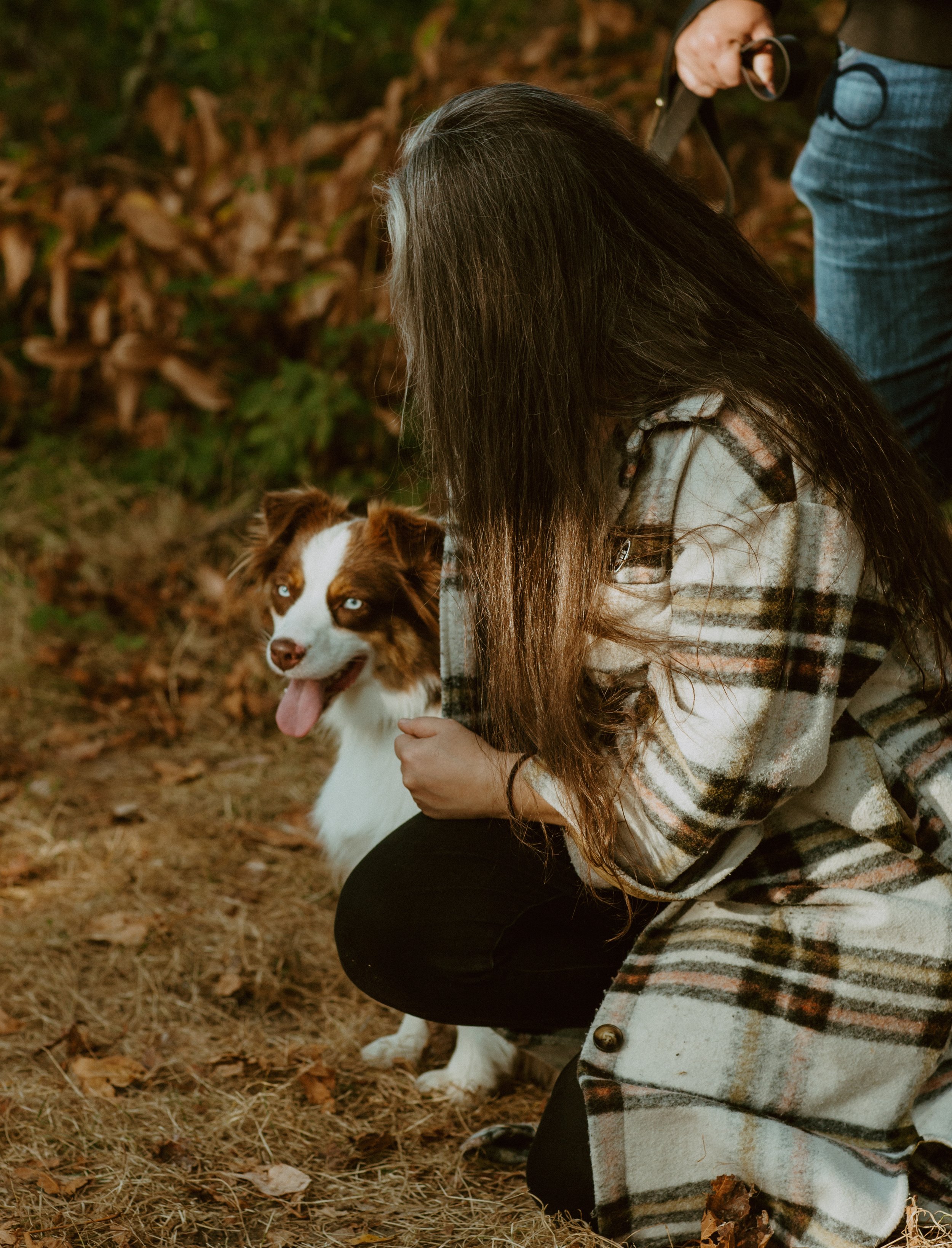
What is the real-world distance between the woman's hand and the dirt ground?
0.68 meters

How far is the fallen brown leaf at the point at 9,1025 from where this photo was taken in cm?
246

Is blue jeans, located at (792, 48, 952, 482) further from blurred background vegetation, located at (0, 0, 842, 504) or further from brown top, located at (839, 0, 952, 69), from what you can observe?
blurred background vegetation, located at (0, 0, 842, 504)

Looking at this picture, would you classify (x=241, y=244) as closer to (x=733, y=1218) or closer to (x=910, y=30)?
(x=910, y=30)

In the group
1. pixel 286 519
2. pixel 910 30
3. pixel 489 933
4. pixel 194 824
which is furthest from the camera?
pixel 194 824

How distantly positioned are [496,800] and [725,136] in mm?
4852

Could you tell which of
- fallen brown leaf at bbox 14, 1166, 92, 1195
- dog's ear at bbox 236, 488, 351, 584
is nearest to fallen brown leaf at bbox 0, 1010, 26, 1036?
fallen brown leaf at bbox 14, 1166, 92, 1195

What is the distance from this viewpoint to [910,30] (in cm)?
215

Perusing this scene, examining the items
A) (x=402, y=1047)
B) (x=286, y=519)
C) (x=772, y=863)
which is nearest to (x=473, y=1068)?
(x=402, y=1047)

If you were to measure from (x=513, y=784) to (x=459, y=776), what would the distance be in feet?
0.36

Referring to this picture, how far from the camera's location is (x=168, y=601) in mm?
4605

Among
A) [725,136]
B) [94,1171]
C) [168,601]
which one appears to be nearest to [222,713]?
[168,601]

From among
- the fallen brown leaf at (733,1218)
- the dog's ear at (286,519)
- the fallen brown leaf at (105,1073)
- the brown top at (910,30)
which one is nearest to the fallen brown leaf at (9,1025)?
the fallen brown leaf at (105,1073)

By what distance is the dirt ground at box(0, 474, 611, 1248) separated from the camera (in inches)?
76.0

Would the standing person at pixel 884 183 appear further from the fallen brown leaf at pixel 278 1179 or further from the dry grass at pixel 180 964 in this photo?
the fallen brown leaf at pixel 278 1179
